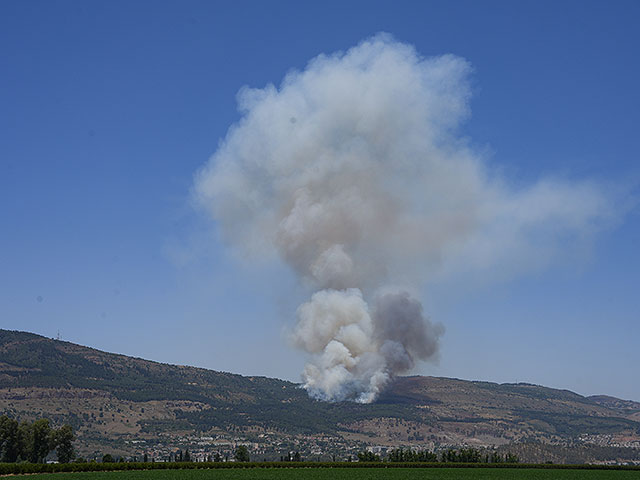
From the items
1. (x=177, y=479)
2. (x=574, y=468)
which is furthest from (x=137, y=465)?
(x=574, y=468)

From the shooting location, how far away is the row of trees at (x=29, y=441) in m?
136

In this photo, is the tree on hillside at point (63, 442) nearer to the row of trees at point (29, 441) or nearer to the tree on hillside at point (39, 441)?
the row of trees at point (29, 441)

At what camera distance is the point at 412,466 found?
151 m

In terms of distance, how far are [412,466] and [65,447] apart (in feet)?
252

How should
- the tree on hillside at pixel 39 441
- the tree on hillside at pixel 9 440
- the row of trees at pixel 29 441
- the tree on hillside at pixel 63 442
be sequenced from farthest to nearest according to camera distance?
the tree on hillside at pixel 63 442, the tree on hillside at pixel 39 441, the row of trees at pixel 29 441, the tree on hillside at pixel 9 440

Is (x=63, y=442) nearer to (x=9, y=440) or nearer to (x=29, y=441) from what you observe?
(x=29, y=441)

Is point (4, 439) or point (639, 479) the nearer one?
point (639, 479)

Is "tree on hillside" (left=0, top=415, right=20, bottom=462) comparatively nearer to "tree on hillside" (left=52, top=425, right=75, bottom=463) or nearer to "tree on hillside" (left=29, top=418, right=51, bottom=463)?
"tree on hillside" (left=29, top=418, right=51, bottom=463)

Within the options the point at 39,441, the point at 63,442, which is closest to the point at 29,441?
the point at 39,441

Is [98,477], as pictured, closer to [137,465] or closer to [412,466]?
[137,465]

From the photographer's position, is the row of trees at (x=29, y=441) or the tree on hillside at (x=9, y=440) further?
the row of trees at (x=29, y=441)

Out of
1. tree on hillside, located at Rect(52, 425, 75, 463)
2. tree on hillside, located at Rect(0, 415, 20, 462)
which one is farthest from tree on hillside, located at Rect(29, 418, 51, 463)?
tree on hillside, located at Rect(0, 415, 20, 462)

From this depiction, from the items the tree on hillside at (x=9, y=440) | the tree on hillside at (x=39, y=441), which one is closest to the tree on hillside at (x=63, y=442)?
the tree on hillside at (x=39, y=441)

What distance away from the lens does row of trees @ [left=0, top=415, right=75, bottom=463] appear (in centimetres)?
13600
